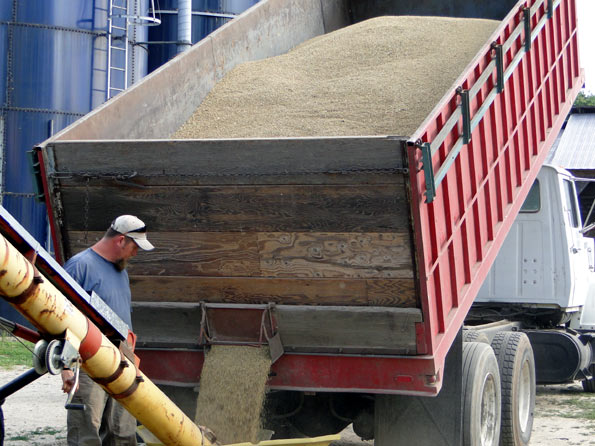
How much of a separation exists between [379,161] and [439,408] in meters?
1.82

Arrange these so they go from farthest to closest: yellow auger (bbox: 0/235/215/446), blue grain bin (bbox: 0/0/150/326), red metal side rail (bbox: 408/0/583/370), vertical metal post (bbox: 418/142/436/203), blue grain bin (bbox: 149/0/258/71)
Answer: blue grain bin (bbox: 149/0/258/71) → blue grain bin (bbox: 0/0/150/326) → red metal side rail (bbox: 408/0/583/370) → vertical metal post (bbox: 418/142/436/203) → yellow auger (bbox: 0/235/215/446)

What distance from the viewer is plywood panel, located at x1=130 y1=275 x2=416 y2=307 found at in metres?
5.13

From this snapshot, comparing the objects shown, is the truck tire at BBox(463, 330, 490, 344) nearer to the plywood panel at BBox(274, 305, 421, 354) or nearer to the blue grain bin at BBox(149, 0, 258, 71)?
the plywood panel at BBox(274, 305, 421, 354)

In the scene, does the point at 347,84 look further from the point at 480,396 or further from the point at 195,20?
the point at 195,20

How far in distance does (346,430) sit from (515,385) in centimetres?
167

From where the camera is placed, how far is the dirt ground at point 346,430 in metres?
7.54

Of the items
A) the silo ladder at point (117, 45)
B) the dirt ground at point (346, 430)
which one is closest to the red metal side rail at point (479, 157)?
the dirt ground at point (346, 430)

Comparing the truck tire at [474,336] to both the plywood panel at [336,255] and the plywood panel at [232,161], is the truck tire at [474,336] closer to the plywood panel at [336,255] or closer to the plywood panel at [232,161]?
the plywood panel at [336,255]

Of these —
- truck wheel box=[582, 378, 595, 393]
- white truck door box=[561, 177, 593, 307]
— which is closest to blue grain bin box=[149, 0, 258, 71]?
white truck door box=[561, 177, 593, 307]

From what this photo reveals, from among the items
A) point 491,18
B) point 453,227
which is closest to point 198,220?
point 453,227

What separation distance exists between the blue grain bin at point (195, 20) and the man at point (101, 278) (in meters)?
12.7

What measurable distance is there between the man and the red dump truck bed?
412mm

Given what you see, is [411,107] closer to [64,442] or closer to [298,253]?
[298,253]

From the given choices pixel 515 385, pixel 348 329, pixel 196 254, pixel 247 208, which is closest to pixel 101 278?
pixel 196 254
